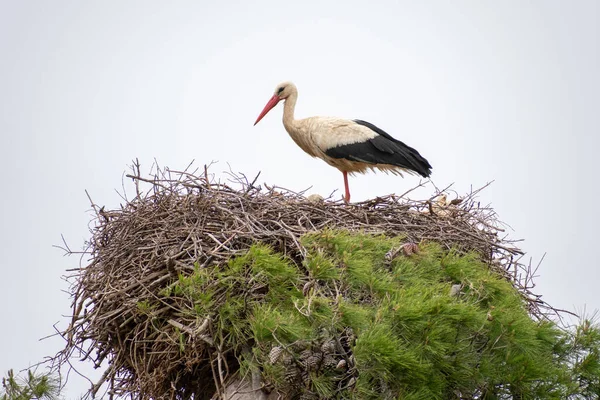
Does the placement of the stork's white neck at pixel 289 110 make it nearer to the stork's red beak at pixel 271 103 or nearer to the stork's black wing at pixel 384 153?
the stork's red beak at pixel 271 103

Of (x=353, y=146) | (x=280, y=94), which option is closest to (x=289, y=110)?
(x=280, y=94)

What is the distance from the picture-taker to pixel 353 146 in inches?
409

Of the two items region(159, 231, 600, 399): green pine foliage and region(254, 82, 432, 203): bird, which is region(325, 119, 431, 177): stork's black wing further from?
region(159, 231, 600, 399): green pine foliage

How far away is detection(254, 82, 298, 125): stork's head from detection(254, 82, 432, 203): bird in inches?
16.5

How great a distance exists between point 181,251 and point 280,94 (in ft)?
14.8

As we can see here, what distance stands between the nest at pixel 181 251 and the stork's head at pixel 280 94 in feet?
10.5

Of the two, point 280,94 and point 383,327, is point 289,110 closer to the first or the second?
point 280,94

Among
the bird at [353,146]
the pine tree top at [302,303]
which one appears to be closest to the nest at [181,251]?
the pine tree top at [302,303]

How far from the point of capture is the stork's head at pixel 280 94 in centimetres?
1134

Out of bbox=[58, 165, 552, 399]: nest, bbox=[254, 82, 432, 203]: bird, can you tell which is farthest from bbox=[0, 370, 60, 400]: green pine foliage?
bbox=[254, 82, 432, 203]: bird

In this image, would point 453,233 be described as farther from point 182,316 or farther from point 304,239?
point 182,316

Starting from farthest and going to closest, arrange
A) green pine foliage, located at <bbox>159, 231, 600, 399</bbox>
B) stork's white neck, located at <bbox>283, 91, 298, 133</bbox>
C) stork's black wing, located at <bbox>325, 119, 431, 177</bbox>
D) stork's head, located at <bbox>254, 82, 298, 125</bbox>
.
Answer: stork's head, located at <bbox>254, 82, 298, 125</bbox> < stork's white neck, located at <bbox>283, 91, 298, 133</bbox> < stork's black wing, located at <bbox>325, 119, 431, 177</bbox> < green pine foliage, located at <bbox>159, 231, 600, 399</bbox>

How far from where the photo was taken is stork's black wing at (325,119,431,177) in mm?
10188

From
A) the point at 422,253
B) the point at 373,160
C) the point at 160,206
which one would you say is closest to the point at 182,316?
the point at 160,206
